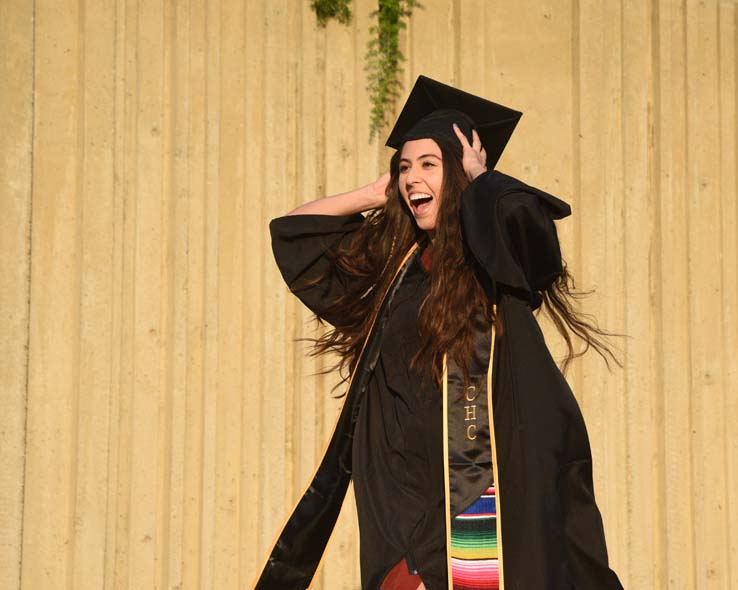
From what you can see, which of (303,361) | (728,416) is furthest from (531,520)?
(728,416)

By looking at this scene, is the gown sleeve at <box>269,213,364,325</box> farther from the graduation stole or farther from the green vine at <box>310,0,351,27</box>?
the green vine at <box>310,0,351,27</box>

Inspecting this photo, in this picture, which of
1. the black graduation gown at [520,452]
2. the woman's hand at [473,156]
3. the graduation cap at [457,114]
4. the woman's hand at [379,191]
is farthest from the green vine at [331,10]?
the black graduation gown at [520,452]

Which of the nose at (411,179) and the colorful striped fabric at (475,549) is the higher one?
the nose at (411,179)

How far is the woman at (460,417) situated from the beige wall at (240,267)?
1.61 metres

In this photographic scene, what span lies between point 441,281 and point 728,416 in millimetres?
3273

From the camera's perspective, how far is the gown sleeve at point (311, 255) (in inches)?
154

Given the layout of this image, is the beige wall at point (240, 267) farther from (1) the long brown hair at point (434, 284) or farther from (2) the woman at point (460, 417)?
(2) the woman at point (460, 417)

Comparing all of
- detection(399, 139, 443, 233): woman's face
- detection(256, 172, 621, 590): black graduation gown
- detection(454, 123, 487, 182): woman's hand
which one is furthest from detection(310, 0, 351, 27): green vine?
detection(256, 172, 621, 590): black graduation gown

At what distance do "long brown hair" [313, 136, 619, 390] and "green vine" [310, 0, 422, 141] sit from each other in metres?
1.65

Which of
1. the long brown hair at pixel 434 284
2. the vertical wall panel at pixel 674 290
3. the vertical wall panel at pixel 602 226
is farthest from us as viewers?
the vertical wall panel at pixel 674 290

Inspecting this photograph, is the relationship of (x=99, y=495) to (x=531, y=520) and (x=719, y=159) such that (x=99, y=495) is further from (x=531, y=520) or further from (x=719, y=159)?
(x=719, y=159)

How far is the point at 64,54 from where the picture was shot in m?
5.14

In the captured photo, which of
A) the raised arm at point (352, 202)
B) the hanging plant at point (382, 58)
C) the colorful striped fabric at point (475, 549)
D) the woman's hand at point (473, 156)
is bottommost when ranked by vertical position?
the colorful striped fabric at point (475, 549)

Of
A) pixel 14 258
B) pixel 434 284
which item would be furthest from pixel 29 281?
pixel 434 284
